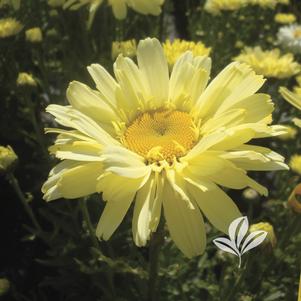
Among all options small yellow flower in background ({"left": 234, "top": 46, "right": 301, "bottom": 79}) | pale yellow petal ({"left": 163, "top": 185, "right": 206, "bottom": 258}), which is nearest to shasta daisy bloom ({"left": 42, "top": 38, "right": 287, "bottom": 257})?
pale yellow petal ({"left": 163, "top": 185, "right": 206, "bottom": 258})

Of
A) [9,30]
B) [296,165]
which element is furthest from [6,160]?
[296,165]

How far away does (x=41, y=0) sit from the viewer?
2.94 m

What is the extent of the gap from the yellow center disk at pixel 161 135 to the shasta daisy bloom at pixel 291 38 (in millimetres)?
2098

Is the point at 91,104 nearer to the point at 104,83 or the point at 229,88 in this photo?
the point at 104,83

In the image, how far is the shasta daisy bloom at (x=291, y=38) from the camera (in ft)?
10.4

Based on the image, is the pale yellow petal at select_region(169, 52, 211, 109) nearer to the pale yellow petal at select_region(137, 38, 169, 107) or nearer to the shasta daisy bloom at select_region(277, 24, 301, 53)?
the pale yellow petal at select_region(137, 38, 169, 107)

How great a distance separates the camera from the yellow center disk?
1.19 m

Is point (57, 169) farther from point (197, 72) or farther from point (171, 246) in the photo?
point (171, 246)

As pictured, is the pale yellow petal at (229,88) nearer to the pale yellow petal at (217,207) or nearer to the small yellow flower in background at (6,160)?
the pale yellow petal at (217,207)

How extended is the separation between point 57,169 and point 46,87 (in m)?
1.23

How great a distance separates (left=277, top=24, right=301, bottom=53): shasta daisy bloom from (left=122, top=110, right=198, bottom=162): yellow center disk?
6.88ft

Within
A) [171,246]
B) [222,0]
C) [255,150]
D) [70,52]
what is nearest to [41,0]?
[70,52]

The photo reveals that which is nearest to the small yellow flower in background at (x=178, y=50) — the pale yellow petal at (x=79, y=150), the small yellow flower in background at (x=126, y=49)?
the small yellow flower in background at (x=126, y=49)

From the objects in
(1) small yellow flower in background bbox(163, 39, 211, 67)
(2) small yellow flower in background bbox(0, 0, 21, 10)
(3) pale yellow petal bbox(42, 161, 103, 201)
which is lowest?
(3) pale yellow petal bbox(42, 161, 103, 201)
